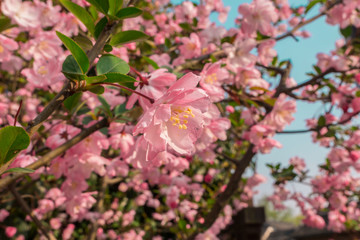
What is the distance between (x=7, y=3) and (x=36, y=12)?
219mm

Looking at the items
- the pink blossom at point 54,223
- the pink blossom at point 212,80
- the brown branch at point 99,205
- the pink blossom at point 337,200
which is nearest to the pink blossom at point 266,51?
the pink blossom at point 212,80

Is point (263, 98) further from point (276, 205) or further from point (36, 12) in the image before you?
point (276, 205)

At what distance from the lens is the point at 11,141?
528 mm

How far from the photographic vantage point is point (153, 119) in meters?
0.59

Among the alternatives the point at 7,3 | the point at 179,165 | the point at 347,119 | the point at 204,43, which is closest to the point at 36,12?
the point at 7,3

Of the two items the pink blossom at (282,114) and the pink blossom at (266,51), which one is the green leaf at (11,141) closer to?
the pink blossom at (282,114)

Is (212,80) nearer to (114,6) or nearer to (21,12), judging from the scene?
(114,6)

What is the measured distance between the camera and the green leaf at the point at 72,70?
0.55 m

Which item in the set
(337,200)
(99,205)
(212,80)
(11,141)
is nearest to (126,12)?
(11,141)

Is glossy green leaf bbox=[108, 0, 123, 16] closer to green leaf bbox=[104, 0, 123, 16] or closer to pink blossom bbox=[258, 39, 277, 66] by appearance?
green leaf bbox=[104, 0, 123, 16]

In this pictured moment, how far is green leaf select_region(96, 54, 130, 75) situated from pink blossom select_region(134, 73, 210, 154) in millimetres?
126

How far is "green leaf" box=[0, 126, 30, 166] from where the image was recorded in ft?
1.70

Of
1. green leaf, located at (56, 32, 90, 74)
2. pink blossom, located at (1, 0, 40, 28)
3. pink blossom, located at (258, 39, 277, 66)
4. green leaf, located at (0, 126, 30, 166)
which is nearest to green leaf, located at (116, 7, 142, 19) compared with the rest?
green leaf, located at (56, 32, 90, 74)

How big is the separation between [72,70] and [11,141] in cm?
17
